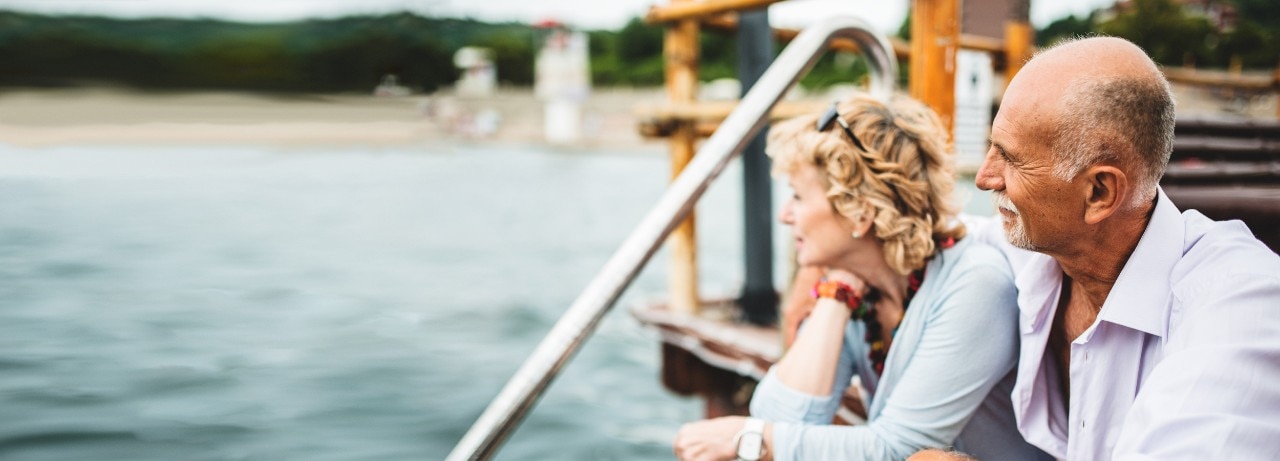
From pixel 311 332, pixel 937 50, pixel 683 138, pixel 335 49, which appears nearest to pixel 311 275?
pixel 311 332

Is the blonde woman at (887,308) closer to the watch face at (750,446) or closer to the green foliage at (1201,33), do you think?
the watch face at (750,446)

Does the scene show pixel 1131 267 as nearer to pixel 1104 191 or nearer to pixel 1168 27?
pixel 1104 191

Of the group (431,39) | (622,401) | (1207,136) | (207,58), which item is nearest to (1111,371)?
(1207,136)

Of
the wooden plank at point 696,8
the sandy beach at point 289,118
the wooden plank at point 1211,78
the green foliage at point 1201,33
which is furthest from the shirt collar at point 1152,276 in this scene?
A: the sandy beach at point 289,118

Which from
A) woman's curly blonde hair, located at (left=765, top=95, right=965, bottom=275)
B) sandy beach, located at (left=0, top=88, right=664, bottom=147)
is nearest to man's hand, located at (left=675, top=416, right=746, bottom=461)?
woman's curly blonde hair, located at (left=765, top=95, right=965, bottom=275)

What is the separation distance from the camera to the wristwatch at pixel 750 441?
1.49m

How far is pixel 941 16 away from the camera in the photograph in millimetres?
2082

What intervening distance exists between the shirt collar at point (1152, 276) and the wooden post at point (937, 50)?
99 centimetres

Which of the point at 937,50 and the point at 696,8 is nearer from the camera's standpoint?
the point at 937,50

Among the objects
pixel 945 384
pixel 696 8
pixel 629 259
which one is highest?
pixel 696 8

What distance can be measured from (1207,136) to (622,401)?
350cm

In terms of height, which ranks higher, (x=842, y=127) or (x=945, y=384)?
(x=842, y=127)

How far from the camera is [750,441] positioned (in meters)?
1.49

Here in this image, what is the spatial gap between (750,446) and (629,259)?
36cm
